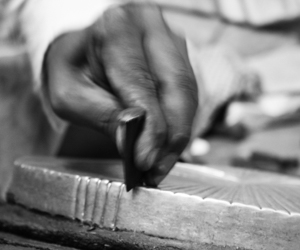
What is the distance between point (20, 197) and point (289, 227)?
35 cm

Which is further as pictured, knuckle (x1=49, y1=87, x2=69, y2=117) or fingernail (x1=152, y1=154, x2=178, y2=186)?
knuckle (x1=49, y1=87, x2=69, y2=117)

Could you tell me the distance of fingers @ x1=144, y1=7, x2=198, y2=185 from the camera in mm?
593

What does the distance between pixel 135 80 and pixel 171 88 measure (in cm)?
5

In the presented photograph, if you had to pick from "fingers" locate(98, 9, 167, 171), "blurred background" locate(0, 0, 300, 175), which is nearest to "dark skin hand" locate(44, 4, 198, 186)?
"fingers" locate(98, 9, 167, 171)

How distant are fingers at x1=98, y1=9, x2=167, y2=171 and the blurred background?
6.6 inches

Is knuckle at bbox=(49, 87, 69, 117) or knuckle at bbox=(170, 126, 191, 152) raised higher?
knuckle at bbox=(49, 87, 69, 117)

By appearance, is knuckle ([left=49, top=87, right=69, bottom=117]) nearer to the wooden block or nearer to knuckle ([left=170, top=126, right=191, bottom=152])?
the wooden block

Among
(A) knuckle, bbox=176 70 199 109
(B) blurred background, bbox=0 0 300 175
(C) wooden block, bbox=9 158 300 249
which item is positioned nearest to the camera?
(C) wooden block, bbox=9 158 300 249

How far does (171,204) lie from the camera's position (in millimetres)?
537

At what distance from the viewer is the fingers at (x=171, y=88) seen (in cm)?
59

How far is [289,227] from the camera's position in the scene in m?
0.50

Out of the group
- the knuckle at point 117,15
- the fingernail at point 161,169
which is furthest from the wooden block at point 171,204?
the knuckle at point 117,15

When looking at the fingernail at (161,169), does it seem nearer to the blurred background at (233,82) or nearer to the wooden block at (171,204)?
the wooden block at (171,204)

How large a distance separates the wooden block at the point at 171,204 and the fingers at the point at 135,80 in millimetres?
53
